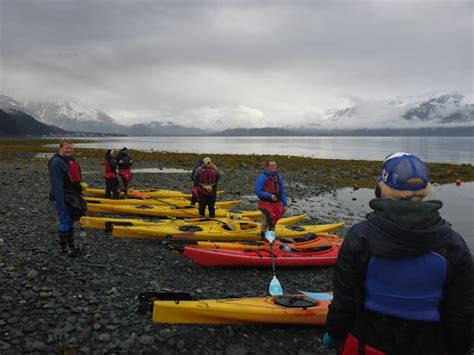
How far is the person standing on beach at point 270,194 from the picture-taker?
358 inches

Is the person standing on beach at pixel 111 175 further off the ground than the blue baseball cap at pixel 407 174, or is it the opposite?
the blue baseball cap at pixel 407 174

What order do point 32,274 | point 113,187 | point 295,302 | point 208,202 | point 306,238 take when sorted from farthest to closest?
point 113,187, point 208,202, point 306,238, point 32,274, point 295,302

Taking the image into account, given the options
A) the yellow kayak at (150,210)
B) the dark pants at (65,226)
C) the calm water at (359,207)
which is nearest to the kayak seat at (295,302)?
the dark pants at (65,226)

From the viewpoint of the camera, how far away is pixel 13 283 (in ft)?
20.3

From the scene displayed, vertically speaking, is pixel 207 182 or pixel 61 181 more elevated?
pixel 61 181

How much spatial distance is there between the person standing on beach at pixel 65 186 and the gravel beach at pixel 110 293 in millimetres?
1055

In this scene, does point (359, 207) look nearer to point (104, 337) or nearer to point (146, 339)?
point (146, 339)

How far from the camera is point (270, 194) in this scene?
29.7 ft

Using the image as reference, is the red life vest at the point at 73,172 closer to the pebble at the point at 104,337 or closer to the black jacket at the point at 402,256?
the pebble at the point at 104,337

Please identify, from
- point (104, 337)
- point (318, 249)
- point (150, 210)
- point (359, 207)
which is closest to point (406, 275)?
point (104, 337)

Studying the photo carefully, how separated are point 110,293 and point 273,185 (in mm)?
4786

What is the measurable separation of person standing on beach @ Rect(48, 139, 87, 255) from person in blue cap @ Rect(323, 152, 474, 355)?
5973 mm

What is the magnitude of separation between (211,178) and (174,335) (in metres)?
6.52

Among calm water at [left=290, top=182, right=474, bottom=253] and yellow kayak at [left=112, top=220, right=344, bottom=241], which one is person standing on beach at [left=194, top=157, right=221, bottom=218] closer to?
yellow kayak at [left=112, top=220, right=344, bottom=241]
